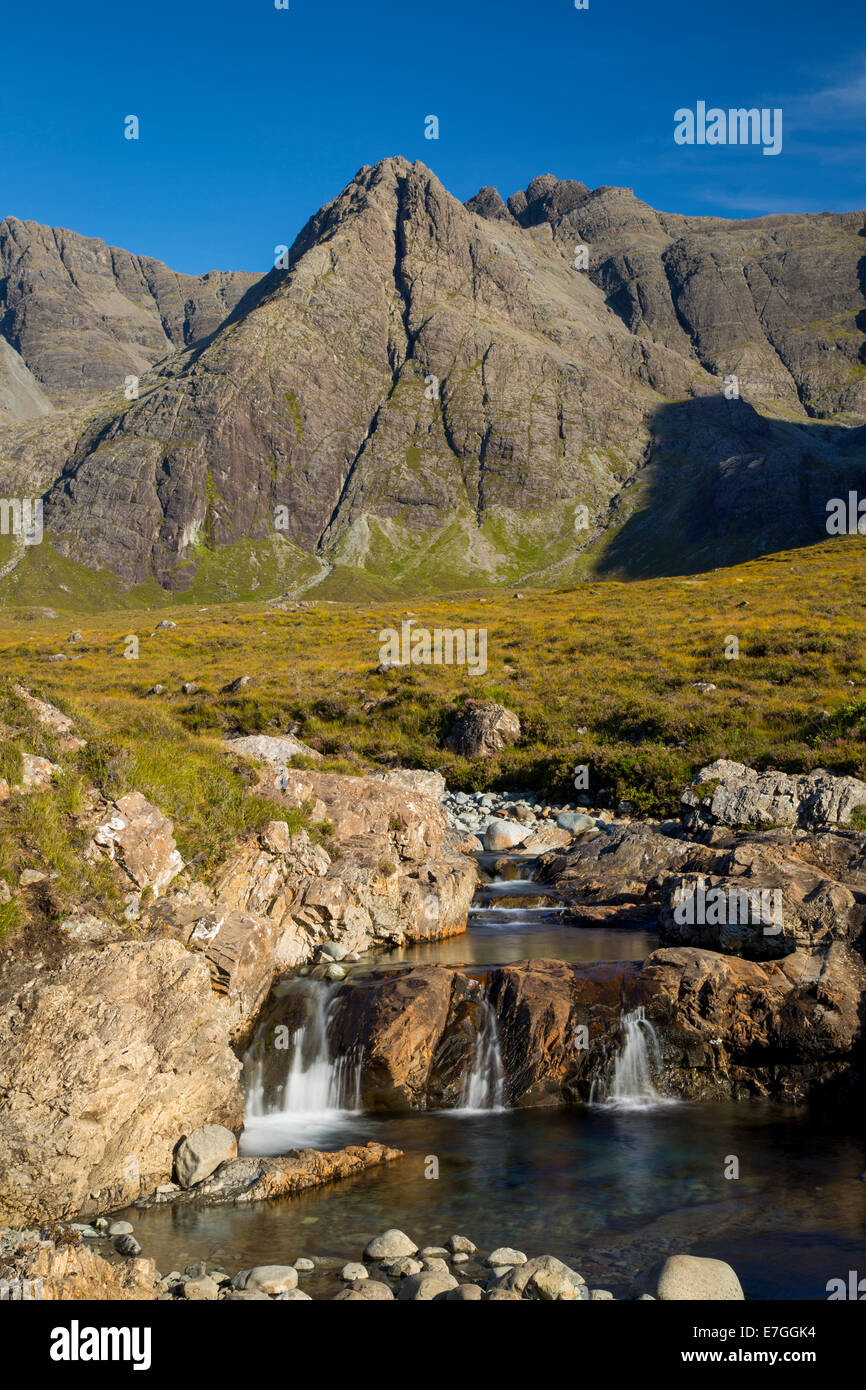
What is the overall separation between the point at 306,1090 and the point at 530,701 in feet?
100.0

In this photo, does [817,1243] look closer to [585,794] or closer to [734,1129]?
[734,1129]

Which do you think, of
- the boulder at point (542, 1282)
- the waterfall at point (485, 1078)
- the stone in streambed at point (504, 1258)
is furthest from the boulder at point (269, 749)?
the boulder at point (542, 1282)

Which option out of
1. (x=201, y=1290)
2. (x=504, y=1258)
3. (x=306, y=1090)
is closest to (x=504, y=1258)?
(x=504, y=1258)

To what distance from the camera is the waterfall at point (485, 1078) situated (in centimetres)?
1438

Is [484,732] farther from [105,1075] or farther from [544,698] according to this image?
[105,1075]

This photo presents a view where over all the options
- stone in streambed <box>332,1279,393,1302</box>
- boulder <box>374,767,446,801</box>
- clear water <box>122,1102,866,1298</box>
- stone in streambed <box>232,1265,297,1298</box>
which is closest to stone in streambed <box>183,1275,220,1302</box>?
stone in streambed <box>232,1265,297,1298</box>

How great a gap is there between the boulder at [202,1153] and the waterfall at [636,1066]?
6.01 meters

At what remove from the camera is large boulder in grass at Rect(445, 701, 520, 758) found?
39594 mm

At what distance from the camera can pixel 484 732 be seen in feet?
131

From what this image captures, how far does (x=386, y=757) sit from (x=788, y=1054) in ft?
87.4

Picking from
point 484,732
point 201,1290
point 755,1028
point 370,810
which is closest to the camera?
point 201,1290

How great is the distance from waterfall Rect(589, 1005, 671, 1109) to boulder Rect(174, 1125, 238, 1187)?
6010mm

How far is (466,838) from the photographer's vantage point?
2961 cm
